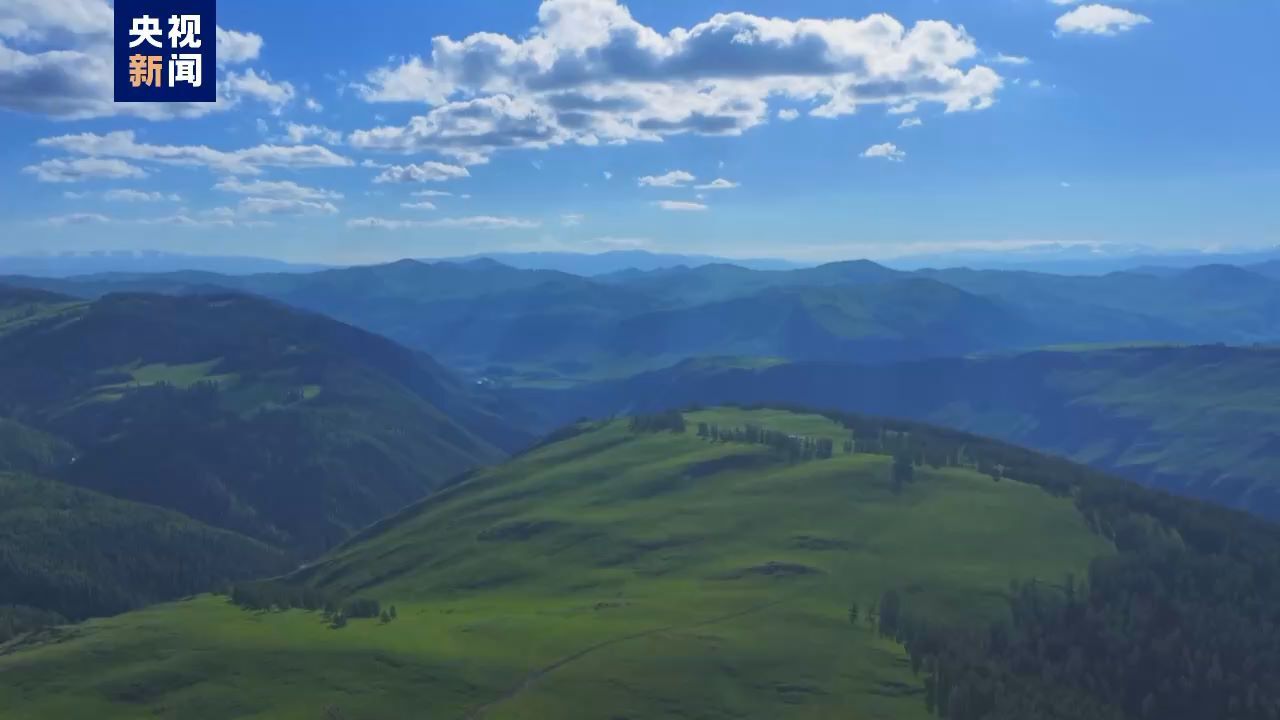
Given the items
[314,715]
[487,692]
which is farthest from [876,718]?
[314,715]

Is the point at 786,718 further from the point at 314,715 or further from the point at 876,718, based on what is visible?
the point at 314,715

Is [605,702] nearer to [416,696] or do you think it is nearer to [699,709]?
[699,709]

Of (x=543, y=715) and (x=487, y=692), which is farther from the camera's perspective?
(x=487, y=692)

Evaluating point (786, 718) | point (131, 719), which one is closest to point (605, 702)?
point (786, 718)

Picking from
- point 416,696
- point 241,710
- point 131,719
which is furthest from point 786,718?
point 131,719

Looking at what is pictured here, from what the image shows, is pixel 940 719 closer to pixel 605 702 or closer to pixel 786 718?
pixel 786 718

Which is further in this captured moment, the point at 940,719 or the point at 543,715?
the point at 940,719
